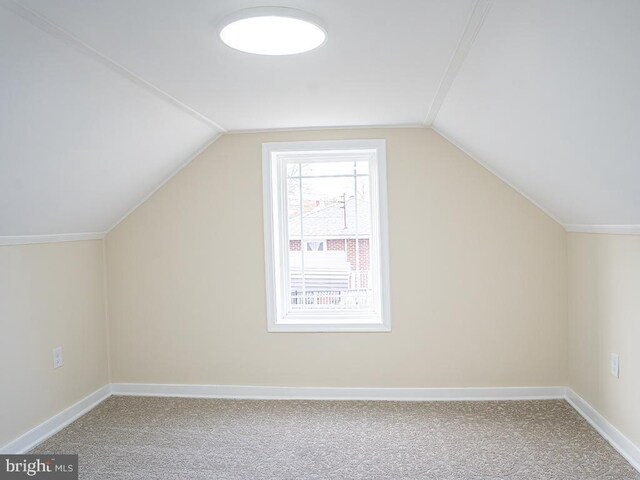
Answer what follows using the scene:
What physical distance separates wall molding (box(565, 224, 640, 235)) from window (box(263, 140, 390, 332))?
1.32 m

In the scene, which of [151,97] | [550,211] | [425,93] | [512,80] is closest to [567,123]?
[512,80]

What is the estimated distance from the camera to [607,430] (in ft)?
9.39

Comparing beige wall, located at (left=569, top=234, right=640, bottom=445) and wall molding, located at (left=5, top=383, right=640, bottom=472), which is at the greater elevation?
beige wall, located at (left=569, top=234, right=640, bottom=445)

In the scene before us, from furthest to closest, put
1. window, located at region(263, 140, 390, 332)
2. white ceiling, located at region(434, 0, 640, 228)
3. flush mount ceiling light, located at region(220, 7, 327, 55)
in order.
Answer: window, located at region(263, 140, 390, 332) → flush mount ceiling light, located at region(220, 7, 327, 55) → white ceiling, located at region(434, 0, 640, 228)

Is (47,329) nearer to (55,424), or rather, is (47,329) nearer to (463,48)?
(55,424)

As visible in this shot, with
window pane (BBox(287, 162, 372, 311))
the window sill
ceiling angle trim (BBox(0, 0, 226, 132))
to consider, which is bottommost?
the window sill

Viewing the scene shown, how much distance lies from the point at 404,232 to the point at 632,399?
5.43 ft

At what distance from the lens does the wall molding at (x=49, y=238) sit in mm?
2810

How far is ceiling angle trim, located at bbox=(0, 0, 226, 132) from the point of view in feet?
5.10

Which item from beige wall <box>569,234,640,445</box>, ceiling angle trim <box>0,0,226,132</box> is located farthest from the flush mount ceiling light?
beige wall <box>569,234,640,445</box>

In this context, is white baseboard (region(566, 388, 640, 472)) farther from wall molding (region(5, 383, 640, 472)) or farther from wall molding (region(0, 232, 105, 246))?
wall molding (region(0, 232, 105, 246))

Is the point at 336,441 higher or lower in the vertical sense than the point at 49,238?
lower

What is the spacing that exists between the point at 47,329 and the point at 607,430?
3.38 meters

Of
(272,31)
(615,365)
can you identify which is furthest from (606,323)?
(272,31)
